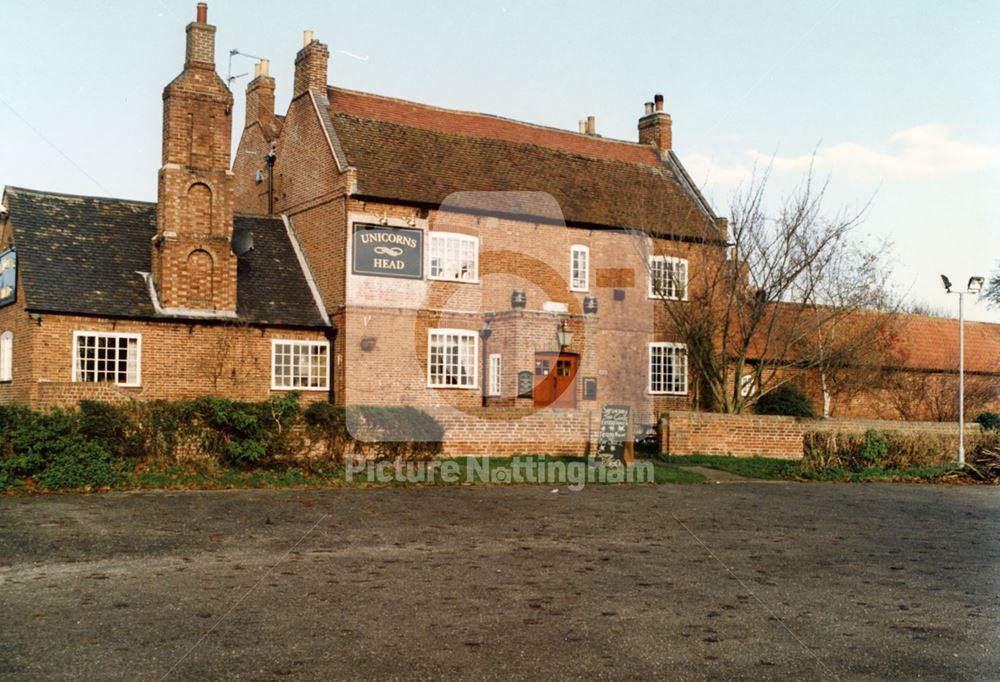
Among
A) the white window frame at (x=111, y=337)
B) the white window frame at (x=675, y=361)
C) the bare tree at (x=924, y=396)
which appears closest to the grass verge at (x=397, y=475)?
the white window frame at (x=111, y=337)

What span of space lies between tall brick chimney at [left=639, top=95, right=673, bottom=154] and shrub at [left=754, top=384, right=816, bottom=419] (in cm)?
1159

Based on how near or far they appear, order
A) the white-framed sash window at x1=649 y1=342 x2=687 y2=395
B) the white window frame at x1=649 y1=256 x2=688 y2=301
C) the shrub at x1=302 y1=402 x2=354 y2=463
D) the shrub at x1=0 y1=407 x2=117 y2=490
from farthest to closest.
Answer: the white-framed sash window at x1=649 y1=342 x2=687 y2=395
the white window frame at x1=649 y1=256 x2=688 y2=301
the shrub at x1=302 y1=402 x2=354 y2=463
the shrub at x1=0 y1=407 x2=117 y2=490

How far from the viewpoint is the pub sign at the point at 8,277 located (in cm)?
2384

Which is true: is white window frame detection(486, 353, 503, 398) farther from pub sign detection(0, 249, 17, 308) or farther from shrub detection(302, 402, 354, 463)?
pub sign detection(0, 249, 17, 308)

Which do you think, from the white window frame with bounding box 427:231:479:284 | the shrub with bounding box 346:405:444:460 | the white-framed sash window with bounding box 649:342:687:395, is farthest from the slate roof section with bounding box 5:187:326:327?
the white-framed sash window with bounding box 649:342:687:395

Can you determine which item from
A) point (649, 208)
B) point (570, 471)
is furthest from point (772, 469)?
point (649, 208)

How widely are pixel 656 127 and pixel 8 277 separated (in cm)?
2302

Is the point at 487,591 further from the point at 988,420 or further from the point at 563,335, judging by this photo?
the point at 988,420

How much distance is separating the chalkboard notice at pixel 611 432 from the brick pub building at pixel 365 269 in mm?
1875

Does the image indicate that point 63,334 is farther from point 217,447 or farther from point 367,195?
point 367,195

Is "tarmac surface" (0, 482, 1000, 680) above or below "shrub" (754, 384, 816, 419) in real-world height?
below

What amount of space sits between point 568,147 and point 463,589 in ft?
86.9

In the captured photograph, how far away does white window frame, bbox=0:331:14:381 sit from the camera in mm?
24016

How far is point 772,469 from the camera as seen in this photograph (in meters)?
22.4
